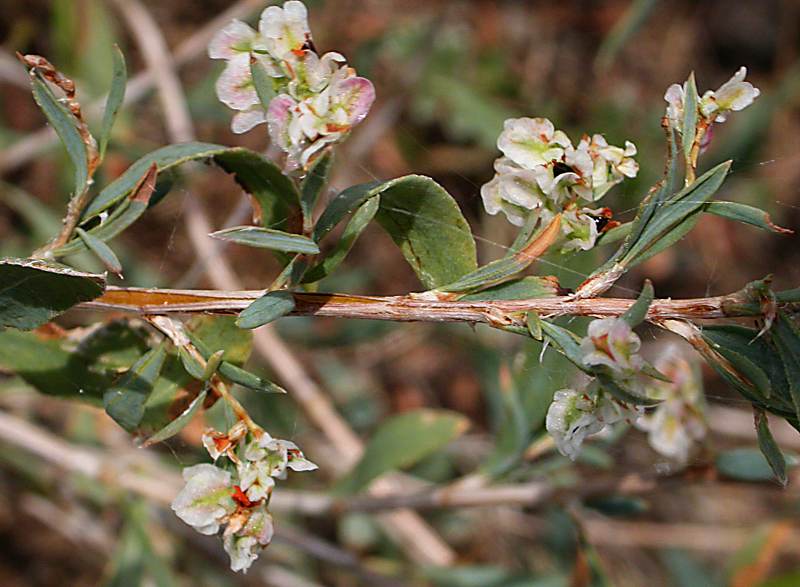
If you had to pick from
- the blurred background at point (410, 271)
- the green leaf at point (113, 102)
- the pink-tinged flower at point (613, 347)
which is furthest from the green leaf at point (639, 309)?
the blurred background at point (410, 271)

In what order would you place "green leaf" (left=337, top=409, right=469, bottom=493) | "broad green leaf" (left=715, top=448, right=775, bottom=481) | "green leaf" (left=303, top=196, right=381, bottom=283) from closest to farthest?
"green leaf" (left=303, top=196, right=381, bottom=283) < "broad green leaf" (left=715, top=448, right=775, bottom=481) < "green leaf" (left=337, top=409, right=469, bottom=493)

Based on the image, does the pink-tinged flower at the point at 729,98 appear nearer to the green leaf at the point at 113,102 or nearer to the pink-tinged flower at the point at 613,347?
the pink-tinged flower at the point at 613,347

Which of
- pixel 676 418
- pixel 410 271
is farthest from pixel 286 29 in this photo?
pixel 410 271

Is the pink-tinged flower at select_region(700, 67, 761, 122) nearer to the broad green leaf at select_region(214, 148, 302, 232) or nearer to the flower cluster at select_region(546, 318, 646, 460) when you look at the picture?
the flower cluster at select_region(546, 318, 646, 460)

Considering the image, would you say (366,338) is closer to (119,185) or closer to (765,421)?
(119,185)

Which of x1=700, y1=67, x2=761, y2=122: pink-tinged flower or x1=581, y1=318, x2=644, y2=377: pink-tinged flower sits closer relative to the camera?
x1=581, y1=318, x2=644, y2=377: pink-tinged flower

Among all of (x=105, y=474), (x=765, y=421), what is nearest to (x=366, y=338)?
(x=105, y=474)

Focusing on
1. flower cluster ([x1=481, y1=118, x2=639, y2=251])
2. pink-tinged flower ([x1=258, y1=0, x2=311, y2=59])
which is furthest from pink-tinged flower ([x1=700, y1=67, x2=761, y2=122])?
pink-tinged flower ([x1=258, y1=0, x2=311, y2=59])

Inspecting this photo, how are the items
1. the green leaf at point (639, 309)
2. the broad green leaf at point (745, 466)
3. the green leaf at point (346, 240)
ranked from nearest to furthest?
the green leaf at point (639, 309) < the green leaf at point (346, 240) < the broad green leaf at point (745, 466)
